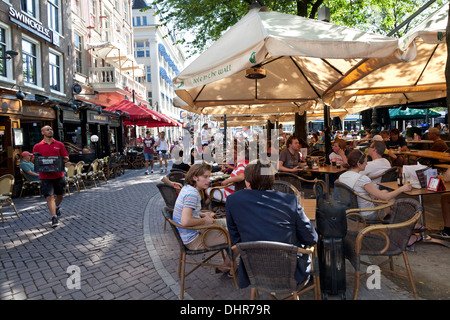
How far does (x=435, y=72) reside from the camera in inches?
263

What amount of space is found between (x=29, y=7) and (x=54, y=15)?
213cm

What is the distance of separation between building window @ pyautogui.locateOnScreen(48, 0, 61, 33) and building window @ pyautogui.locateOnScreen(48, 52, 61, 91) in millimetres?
1354

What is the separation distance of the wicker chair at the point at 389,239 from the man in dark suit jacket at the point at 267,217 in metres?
0.68

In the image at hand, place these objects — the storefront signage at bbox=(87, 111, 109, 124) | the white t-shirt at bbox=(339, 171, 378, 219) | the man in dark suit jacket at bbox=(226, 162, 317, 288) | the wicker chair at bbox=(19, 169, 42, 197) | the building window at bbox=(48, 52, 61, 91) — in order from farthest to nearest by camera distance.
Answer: the storefront signage at bbox=(87, 111, 109, 124), the building window at bbox=(48, 52, 61, 91), the wicker chair at bbox=(19, 169, 42, 197), the white t-shirt at bbox=(339, 171, 378, 219), the man in dark suit jacket at bbox=(226, 162, 317, 288)

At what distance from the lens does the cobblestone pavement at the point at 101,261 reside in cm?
344

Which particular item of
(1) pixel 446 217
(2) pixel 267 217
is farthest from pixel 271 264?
(1) pixel 446 217

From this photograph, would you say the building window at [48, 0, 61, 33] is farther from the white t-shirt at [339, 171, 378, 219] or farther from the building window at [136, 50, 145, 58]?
the building window at [136, 50, 145, 58]

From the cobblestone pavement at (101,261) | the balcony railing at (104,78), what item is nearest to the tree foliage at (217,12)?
the balcony railing at (104,78)

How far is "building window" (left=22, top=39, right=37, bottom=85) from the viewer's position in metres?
13.0

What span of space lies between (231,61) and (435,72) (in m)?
5.32

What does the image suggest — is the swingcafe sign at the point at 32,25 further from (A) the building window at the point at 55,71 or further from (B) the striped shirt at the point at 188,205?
(B) the striped shirt at the point at 188,205

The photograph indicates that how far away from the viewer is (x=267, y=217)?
8.25 feet

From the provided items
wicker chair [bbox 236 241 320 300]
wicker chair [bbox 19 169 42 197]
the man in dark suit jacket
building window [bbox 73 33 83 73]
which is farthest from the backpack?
building window [bbox 73 33 83 73]
